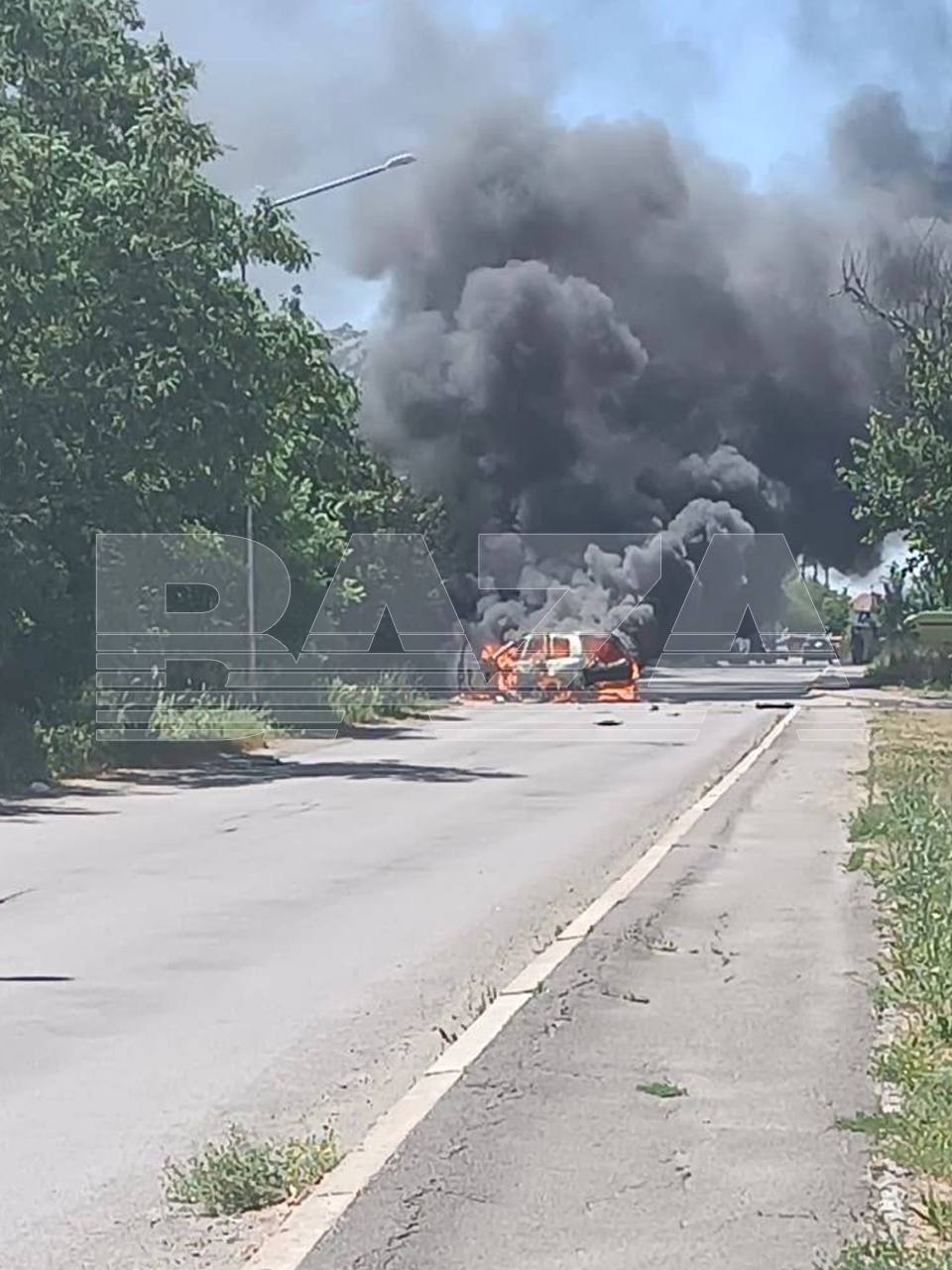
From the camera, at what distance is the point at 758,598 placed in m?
53.0

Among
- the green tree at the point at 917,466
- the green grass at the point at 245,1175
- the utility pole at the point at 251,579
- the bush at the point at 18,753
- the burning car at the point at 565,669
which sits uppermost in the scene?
the green tree at the point at 917,466

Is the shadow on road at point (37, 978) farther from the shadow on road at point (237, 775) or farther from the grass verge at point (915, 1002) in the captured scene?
the shadow on road at point (237, 775)

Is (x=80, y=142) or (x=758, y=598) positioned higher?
(x=80, y=142)

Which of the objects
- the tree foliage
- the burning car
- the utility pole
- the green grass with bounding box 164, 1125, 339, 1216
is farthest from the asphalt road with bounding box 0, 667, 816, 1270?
the burning car

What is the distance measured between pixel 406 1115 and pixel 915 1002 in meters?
2.88

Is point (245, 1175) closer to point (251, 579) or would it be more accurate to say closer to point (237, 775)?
point (237, 775)

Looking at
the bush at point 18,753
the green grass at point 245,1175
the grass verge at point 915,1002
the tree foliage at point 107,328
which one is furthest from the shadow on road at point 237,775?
the green grass at point 245,1175

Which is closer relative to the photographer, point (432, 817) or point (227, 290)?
point (432, 817)

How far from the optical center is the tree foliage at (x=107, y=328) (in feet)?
76.4

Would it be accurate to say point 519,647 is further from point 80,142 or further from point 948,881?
point 948,881

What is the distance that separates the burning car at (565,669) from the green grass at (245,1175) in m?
37.8

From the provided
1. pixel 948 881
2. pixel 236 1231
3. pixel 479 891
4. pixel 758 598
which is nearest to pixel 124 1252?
pixel 236 1231

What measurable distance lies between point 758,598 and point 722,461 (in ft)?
13.5

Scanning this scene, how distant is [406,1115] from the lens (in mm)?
6766
